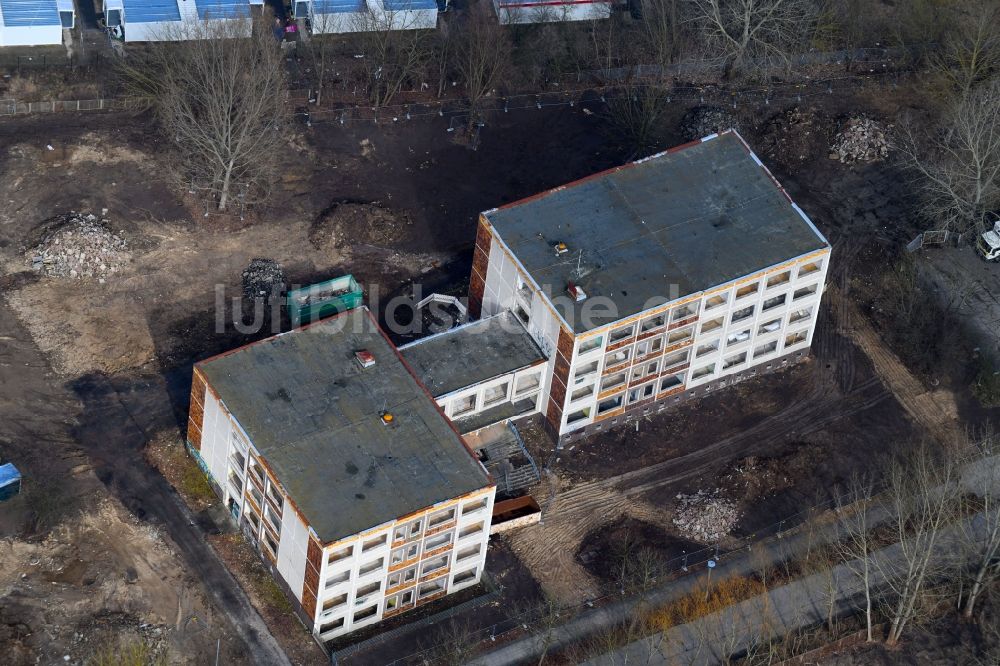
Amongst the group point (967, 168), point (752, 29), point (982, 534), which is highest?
point (752, 29)

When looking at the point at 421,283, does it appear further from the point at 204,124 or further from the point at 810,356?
the point at 810,356

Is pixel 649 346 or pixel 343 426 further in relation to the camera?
pixel 649 346

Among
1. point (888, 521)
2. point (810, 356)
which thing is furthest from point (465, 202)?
point (888, 521)

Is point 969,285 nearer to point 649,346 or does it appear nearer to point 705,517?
point 649,346

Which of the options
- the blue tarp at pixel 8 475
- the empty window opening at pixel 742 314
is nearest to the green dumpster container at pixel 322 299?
the blue tarp at pixel 8 475

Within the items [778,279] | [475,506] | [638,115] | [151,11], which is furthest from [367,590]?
[151,11]

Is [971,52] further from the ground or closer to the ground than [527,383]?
further from the ground

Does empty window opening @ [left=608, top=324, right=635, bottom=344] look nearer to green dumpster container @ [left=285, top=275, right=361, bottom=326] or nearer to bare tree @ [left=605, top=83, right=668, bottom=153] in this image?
green dumpster container @ [left=285, top=275, right=361, bottom=326]
